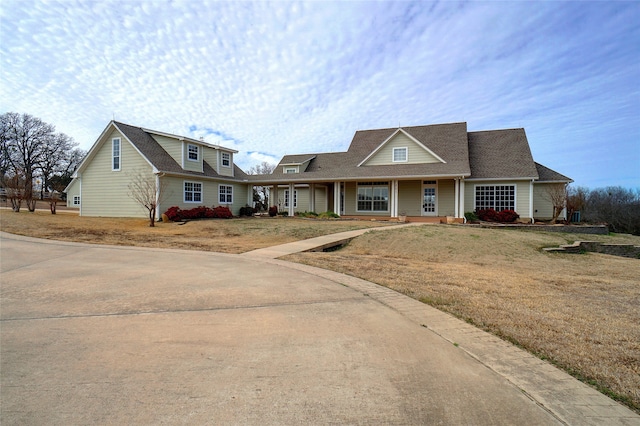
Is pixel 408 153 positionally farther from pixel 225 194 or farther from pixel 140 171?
pixel 140 171

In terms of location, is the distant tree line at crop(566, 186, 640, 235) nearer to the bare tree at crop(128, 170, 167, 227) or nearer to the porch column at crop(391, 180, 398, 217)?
the porch column at crop(391, 180, 398, 217)

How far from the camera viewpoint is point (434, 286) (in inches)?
279

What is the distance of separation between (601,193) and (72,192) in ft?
211

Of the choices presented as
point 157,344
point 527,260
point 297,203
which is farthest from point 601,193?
point 157,344

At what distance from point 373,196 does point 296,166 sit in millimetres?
10487

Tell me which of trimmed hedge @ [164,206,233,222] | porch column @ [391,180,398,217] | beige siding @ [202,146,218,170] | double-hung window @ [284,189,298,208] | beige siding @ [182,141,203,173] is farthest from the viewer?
double-hung window @ [284,189,298,208]

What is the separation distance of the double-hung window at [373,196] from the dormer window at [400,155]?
231 cm

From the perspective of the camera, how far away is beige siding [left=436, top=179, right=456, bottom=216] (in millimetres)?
24656

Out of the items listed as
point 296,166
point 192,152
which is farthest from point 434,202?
point 192,152

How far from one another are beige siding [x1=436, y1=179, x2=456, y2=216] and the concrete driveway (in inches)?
791

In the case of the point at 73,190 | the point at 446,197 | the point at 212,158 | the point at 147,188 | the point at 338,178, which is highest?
the point at 212,158

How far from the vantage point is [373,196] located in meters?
26.7

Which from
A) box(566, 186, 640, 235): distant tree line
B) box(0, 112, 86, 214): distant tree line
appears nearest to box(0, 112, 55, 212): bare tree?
box(0, 112, 86, 214): distant tree line

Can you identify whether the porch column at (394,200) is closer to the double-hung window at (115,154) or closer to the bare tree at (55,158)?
the double-hung window at (115,154)
